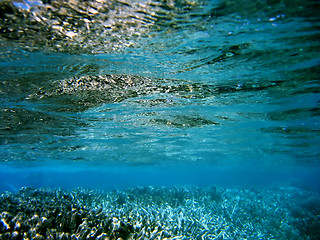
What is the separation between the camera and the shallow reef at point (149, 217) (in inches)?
217

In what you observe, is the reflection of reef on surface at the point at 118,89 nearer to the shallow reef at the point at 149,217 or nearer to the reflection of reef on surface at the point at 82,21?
the reflection of reef on surface at the point at 82,21

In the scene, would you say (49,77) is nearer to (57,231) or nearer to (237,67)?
(57,231)

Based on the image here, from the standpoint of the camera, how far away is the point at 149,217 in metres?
8.91

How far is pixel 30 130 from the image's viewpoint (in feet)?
50.4

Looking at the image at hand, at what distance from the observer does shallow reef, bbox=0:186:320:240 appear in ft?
18.1

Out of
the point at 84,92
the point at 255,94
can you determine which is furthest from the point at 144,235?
the point at 255,94

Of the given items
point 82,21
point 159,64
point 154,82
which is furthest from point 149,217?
point 82,21

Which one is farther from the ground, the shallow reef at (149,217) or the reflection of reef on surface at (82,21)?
the reflection of reef on surface at (82,21)

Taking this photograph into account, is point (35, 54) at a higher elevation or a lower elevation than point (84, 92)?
higher

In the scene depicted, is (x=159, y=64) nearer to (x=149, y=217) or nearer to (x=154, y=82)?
(x=154, y=82)

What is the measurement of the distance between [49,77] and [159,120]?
8841 millimetres

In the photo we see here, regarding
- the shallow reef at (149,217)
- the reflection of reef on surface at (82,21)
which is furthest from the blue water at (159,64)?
the shallow reef at (149,217)

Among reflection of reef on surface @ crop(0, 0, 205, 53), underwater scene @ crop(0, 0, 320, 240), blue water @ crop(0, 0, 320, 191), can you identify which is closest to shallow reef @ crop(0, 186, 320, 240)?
underwater scene @ crop(0, 0, 320, 240)

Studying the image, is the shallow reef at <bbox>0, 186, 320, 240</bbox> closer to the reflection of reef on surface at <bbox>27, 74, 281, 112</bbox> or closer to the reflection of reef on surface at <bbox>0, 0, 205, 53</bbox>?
the reflection of reef on surface at <bbox>27, 74, 281, 112</bbox>
